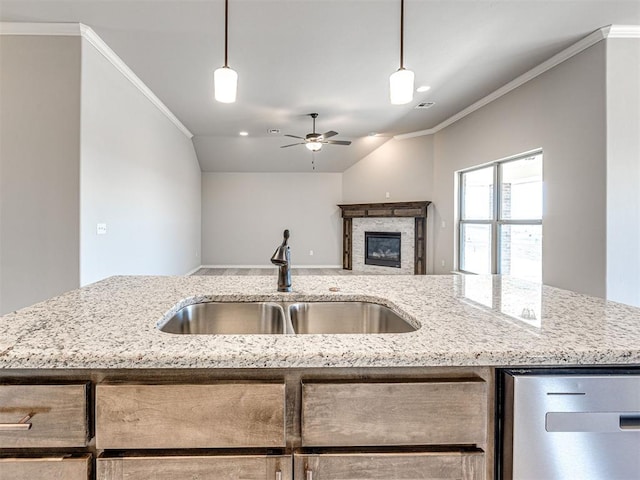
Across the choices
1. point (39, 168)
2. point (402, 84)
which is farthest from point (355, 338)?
point (39, 168)

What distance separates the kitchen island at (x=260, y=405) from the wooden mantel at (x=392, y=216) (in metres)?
6.04

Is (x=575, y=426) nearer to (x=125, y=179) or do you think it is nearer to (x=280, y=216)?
(x=125, y=179)

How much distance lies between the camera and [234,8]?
2678 mm

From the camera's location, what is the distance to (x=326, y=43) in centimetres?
322

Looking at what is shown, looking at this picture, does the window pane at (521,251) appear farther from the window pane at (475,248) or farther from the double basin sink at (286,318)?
the double basin sink at (286,318)

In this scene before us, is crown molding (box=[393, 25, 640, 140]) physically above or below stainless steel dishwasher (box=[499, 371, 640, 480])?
above

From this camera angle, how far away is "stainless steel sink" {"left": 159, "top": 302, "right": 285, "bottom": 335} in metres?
1.36

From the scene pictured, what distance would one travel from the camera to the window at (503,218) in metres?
4.11

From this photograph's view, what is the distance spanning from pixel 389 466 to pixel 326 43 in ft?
11.2

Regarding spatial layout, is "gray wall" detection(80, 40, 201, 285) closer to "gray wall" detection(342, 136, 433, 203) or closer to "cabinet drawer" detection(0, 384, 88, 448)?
"cabinet drawer" detection(0, 384, 88, 448)

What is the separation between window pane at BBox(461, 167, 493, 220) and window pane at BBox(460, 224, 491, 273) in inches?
7.2

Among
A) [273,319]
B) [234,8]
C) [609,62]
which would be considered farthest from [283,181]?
[273,319]

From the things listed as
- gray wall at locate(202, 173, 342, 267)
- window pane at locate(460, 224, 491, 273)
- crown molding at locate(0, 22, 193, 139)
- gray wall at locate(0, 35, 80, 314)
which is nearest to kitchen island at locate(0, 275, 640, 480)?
gray wall at locate(0, 35, 80, 314)

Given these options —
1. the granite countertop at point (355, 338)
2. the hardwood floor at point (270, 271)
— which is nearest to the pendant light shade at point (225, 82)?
the granite countertop at point (355, 338)
